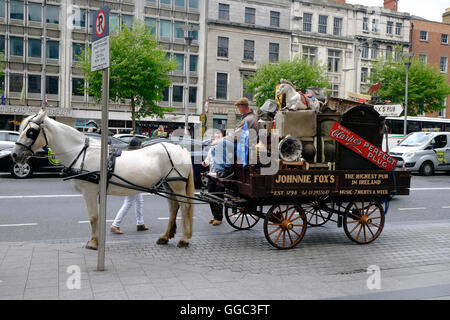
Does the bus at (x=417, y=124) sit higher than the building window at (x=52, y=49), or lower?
lower

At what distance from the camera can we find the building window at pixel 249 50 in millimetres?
42481

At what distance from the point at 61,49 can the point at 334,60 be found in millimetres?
27470

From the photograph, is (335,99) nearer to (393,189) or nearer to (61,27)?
(393,189)

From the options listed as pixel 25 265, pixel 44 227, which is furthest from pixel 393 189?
pixel 44 227

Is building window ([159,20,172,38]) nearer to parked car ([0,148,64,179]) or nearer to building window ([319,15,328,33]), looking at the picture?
building window ([319,15,328,33])

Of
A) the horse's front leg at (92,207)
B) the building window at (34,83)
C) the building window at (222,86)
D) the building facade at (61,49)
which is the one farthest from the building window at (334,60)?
the horse's front leg at (92,207)

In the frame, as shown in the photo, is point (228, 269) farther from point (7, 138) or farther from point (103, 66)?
point (7, 138)

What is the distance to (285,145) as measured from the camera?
7.28 metres

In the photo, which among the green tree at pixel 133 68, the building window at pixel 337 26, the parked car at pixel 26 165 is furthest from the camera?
the building window at pixel 337 26

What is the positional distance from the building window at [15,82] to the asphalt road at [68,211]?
22638mm

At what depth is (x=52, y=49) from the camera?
36.1 metres

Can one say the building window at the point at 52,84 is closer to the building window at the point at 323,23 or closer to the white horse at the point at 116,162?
the building window at the point at 323,23

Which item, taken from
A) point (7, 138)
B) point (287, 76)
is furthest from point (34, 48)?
point (287, 76)
